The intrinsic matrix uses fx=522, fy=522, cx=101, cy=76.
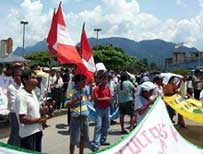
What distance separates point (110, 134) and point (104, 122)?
2765 mm

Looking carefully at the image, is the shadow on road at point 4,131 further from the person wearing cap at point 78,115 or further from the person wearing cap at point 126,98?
the person wearing cap at point 78,115

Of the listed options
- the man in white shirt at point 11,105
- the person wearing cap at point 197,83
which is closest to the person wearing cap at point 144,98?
the man in white shirt at point 11,105

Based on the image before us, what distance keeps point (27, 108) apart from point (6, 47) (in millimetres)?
19010

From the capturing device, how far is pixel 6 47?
2509cm

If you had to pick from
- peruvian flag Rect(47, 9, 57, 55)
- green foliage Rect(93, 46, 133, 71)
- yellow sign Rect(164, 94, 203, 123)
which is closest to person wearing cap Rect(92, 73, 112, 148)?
yellow sign Rect(164, 94, 203, 123)

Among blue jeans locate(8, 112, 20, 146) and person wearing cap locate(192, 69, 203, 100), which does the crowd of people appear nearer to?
blue jeans locate(8, 112, 20, 146)

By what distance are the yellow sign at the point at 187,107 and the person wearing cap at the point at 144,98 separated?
3.46 m

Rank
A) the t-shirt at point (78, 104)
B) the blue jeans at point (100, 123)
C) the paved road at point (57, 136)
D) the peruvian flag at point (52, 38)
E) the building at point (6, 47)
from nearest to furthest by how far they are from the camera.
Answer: the peruvian flag at point (52, 38), the t-shirt at point (78, 104), the blue jeans at point (100, 123), the paved road at point (57, 136), the building at point (6, 47)

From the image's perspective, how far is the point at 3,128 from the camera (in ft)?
42.6

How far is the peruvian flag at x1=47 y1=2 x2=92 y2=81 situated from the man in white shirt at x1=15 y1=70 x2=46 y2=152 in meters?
1.61

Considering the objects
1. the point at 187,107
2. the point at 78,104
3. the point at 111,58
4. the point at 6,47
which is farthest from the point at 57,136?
the point at 111,58

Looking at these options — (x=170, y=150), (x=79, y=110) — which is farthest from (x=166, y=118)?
(x=79, y=110)

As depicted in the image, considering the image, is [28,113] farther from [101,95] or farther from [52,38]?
[101,95]

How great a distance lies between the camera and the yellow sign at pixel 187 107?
1222 cm
